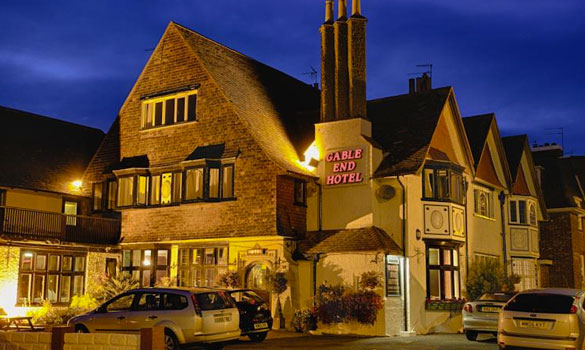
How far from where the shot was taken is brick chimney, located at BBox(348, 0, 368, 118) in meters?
27.5

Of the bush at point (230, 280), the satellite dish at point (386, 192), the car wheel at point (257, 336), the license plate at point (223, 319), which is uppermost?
the satellite dish at point (386, 192)

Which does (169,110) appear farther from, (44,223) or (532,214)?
(532,214)

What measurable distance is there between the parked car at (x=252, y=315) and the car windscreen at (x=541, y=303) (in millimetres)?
7268

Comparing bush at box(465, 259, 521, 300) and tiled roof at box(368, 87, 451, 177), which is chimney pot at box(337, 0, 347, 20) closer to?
tiled roof at box(368, 87, 451, 177)

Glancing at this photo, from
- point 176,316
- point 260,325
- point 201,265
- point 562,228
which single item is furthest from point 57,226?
point 562,228

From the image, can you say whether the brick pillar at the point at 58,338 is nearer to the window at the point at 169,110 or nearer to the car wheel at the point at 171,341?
the car wheel at the point at 171,341

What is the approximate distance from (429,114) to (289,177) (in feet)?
19.7

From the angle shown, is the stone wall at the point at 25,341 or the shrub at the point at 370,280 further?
the shrub at the point at 370,280

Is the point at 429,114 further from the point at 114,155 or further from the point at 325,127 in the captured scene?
the point at 114,155

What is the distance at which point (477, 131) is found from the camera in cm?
3241

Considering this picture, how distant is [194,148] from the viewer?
28688 millimetres

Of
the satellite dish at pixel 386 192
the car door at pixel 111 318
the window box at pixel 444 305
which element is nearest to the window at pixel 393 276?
the window box at pixel 444 305

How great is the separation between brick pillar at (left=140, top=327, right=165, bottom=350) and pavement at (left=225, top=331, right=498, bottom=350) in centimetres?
684

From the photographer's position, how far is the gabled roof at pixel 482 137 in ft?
104
